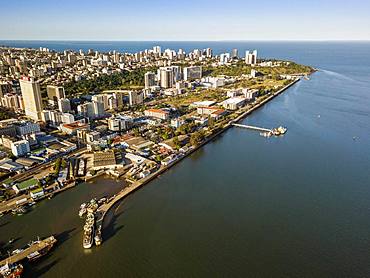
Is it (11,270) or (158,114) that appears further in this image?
(158,114)

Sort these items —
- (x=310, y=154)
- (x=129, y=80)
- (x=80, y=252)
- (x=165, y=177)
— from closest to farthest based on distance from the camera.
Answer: (x=80, y=252), (x=165, y=177), (x=310, y=154), (x=129, y=80)

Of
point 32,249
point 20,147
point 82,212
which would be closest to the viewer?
point 32,249

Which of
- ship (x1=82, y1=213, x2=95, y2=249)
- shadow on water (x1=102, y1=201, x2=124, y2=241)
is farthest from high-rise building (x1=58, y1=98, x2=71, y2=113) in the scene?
ship (x1=82, y1=213, x2=95, y2=249)

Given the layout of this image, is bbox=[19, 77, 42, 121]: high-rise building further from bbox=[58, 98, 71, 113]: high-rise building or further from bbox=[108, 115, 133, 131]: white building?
bbox=[108, 115, 133, 131]: white building

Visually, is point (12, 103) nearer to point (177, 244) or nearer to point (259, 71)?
point (177, 244)

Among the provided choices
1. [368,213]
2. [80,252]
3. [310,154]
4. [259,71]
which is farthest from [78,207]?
[259,71]

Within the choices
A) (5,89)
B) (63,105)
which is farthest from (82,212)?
(5,89)

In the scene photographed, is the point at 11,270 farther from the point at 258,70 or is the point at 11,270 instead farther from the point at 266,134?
the point at 258,70
